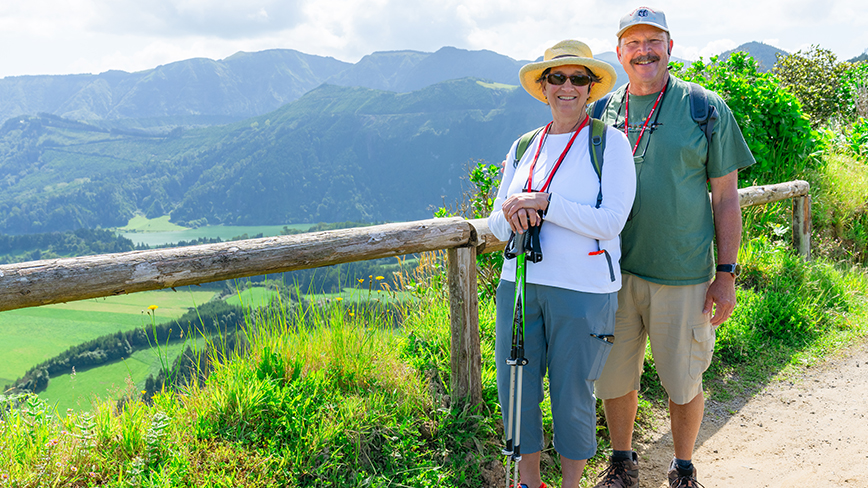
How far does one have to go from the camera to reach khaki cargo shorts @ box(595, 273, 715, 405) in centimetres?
232

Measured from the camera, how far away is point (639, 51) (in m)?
2.26

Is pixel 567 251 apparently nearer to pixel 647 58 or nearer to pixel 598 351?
pixel 598 351

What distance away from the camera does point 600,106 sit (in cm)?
249

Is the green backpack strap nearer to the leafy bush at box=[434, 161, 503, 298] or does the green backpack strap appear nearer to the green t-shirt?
the green t-shirt

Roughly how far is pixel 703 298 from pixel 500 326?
3.07 ft

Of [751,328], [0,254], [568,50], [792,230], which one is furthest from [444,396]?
[0,254]

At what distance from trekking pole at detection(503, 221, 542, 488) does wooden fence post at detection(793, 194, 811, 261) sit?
526cm

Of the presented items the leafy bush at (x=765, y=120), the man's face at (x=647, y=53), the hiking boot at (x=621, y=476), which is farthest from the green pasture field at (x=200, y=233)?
the man's face at (x=647, y=53)

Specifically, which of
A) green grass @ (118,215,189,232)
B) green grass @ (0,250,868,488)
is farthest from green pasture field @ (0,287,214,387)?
green grass @ (118,215,189,232)

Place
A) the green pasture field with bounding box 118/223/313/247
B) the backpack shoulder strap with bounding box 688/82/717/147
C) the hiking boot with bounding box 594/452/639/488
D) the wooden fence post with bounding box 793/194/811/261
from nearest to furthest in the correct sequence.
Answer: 1. the backpack shoulder strap with bounding box 688/82/717/147
2. the hiking boot with bounding box 594/452/639/488
3. the wooden fence post with bounding box 793/194/811/261
4. the green pasture field with bounding box 118/223/313/247

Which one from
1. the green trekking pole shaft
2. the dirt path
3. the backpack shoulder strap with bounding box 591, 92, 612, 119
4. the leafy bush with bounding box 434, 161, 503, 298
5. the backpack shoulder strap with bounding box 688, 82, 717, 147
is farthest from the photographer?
the leafy bush with bounding box 434, 161, 503, 298

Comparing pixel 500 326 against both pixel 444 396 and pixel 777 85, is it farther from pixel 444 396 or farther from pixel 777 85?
pixel 777 85

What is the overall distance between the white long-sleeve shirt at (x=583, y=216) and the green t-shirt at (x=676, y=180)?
0.26 meters

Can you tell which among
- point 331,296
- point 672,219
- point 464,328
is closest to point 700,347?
point 672,219
